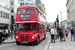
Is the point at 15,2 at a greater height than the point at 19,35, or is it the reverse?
the point at 15,2

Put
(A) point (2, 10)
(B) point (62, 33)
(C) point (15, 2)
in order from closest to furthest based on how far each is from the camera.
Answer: (B) point (62, 33) → (A) point (2, 10) → (C) point (15, 2)

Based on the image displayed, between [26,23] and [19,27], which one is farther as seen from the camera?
[26,23]

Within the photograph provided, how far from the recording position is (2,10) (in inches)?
1298

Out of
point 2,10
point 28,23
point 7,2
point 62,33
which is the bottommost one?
point 62,33

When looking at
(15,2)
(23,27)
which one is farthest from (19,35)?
(15,2)

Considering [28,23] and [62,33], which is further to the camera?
[62,33]

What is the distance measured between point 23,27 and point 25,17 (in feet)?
3.41

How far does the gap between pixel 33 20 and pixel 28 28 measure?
111cm

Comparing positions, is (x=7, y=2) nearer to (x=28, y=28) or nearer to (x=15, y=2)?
(x=15, y=2)

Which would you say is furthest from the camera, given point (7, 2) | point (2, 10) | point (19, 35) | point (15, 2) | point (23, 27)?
point (15, 2)

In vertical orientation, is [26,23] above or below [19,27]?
above

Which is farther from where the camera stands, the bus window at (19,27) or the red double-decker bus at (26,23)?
the bus window at (19,27)

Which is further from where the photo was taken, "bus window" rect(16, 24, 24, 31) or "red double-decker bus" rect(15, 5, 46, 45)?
"bus window" rect(16, 24, 24, 31)

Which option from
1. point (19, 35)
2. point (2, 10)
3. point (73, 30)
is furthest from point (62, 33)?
point (2, 10)
